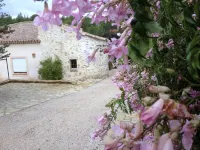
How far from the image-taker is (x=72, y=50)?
1107cm

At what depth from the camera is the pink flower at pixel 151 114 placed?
260mm

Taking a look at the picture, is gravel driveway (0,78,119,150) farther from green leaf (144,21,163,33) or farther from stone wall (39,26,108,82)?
stone wall (39,26,108,82)

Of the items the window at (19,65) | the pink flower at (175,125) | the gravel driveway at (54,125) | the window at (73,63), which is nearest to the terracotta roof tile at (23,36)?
the window at (19,65)

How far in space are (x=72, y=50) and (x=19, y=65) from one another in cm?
269

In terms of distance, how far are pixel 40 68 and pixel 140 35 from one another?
11.3 metres

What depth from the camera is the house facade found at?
36.0 ft

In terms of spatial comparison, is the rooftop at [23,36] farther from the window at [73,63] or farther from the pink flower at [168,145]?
the pink flower at [168,145]

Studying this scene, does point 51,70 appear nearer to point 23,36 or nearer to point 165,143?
point 23,36

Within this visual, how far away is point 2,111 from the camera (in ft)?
21.0

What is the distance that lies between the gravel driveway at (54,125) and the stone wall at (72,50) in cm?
364

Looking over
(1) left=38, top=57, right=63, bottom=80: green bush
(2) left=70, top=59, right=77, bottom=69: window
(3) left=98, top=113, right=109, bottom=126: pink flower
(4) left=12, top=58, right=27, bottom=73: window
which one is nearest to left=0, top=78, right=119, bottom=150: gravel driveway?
(3) left=98, top=113, right=109, bottom=126: pink flower

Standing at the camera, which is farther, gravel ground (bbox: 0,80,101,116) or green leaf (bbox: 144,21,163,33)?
gravel ground (bbox: 0,80,101,116)

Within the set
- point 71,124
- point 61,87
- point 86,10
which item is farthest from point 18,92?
point 86,10

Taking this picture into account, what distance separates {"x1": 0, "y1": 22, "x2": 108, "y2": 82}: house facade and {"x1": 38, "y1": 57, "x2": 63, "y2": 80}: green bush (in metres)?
0.21
